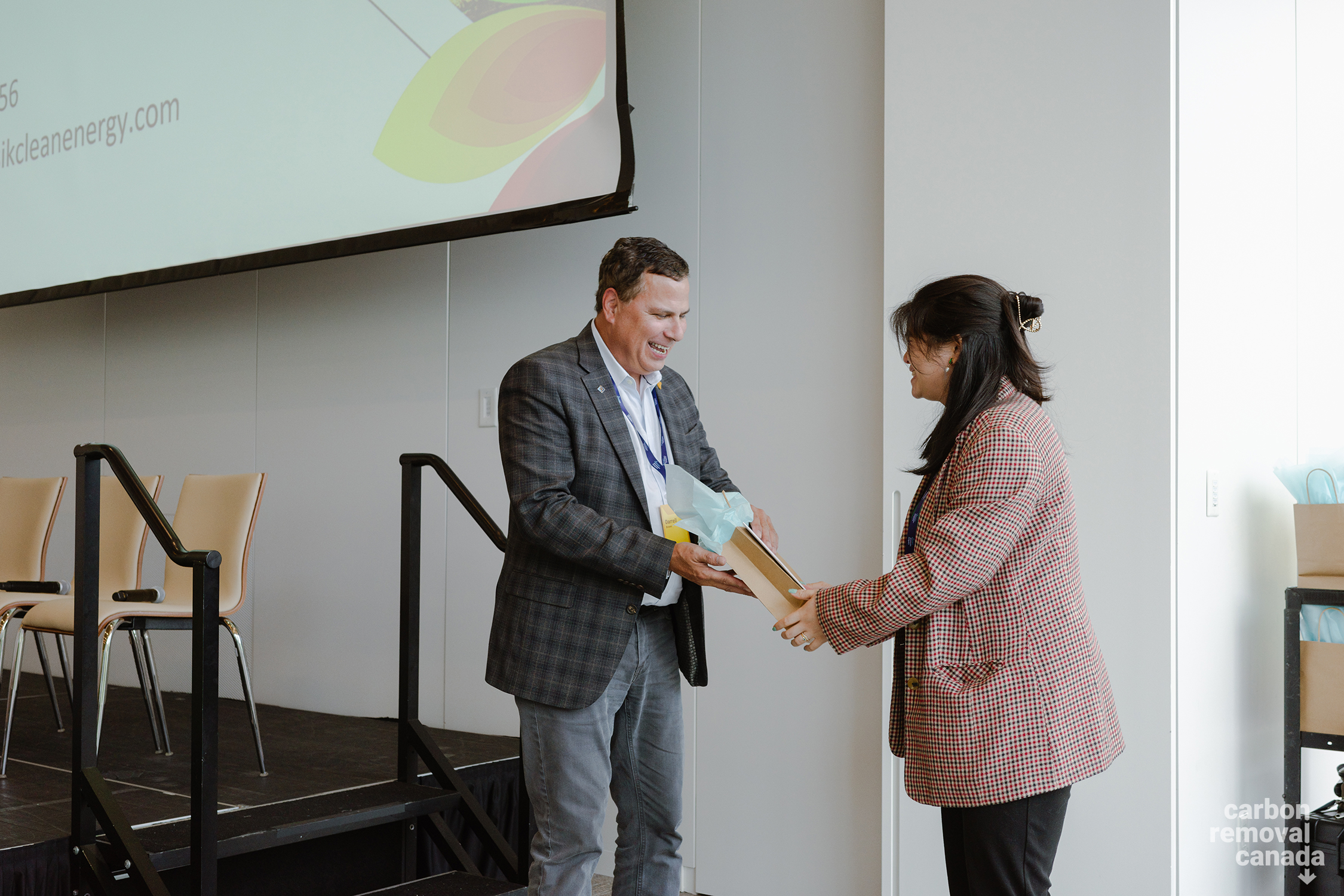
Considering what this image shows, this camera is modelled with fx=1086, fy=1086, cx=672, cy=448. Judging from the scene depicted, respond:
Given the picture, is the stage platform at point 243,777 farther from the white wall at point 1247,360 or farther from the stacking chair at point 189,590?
the white wall at point 1247,360

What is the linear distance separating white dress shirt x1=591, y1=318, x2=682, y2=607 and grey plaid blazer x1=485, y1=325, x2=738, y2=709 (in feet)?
0.09

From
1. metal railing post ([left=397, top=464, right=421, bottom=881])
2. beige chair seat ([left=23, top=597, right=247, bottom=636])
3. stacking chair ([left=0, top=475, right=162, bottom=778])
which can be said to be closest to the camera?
metal railing post ([left=397, top=464, right=421, bottom=881])

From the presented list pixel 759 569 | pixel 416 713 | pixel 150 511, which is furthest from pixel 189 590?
pixel 759 569

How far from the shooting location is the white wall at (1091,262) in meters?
2.32

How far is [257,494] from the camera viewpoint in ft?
10.8

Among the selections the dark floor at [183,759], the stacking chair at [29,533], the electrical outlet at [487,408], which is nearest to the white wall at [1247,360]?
the dark floor at [183,759]

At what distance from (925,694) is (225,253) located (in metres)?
3.49

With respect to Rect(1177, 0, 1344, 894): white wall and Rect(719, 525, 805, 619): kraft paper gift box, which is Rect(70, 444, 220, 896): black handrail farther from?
Rect(1177, 0, 1344, 894): white wall

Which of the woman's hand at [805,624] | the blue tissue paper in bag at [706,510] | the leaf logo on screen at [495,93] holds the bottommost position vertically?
the woman's hand at [805,624]

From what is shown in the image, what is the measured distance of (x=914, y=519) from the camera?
1634 mm

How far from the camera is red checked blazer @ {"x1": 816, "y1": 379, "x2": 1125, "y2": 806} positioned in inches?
57.4

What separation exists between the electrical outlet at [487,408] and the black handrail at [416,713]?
0.90 m

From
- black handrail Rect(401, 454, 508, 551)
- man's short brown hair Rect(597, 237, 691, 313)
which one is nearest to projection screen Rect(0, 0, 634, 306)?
black handrail Rect(401, 454, 508, 551)

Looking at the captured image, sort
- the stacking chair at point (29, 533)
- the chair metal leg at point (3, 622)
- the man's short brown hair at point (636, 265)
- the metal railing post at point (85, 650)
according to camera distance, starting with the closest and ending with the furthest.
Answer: the man's short brown hair at point (636, 265) → the metal railing post at point (85, 650) → the chair metal leg at point (3, 622) → the stacking chair at point (29, 533)
